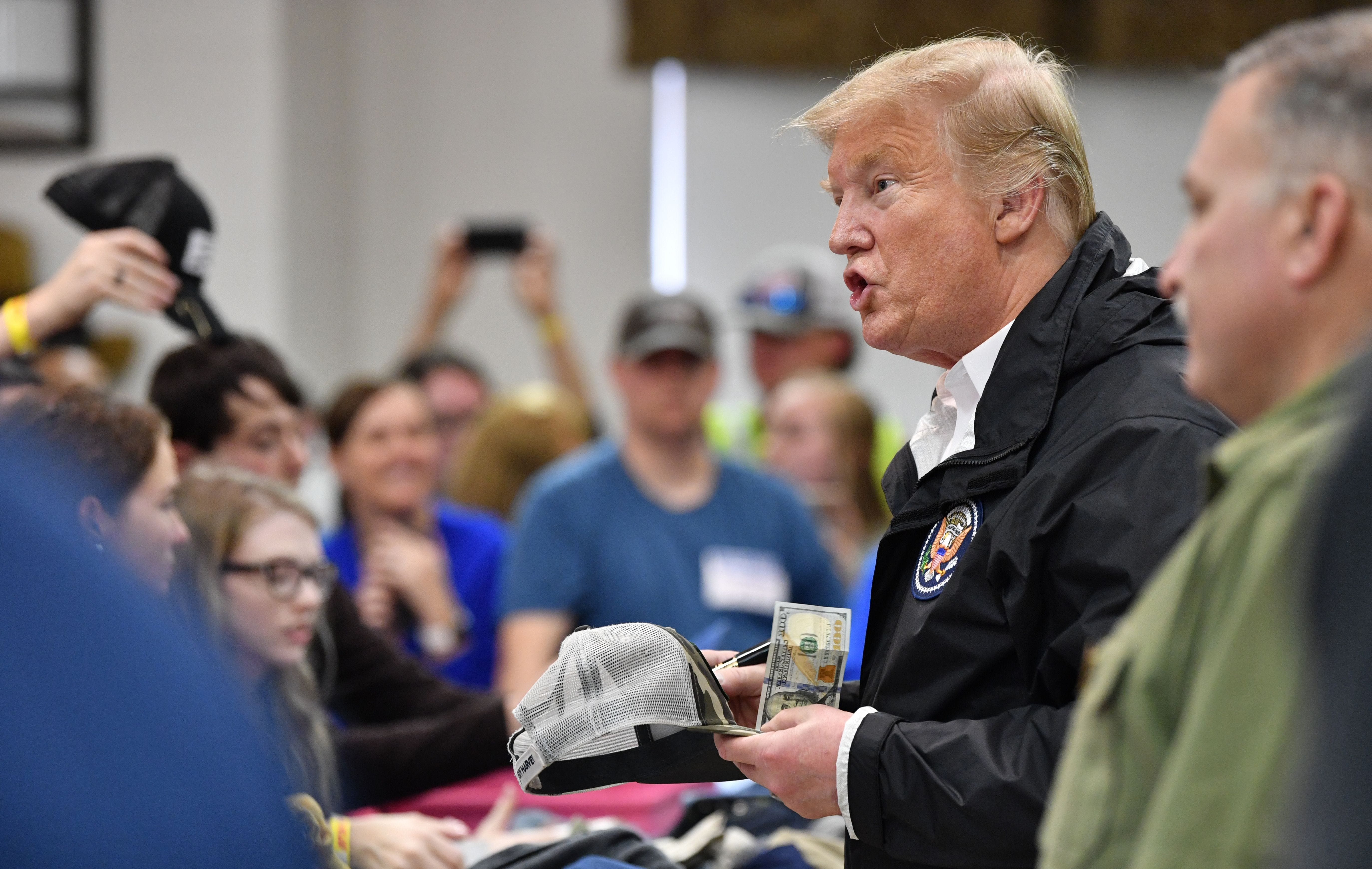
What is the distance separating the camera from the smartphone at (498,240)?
16.5 ft

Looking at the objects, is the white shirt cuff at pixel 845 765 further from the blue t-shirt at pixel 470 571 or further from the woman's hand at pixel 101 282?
the blue t-shirt at pixel 470 571

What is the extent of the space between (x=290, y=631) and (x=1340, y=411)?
171 cm

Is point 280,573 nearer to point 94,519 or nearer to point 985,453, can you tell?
point 94,519

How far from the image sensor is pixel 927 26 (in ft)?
19.1

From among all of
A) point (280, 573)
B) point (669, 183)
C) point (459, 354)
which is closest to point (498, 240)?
point (459, 354)

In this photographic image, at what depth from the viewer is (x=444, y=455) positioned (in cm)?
497

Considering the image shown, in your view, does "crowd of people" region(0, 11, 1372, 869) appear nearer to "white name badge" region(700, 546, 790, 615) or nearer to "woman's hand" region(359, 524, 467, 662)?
"white name badge" region(700, 546, 790, 615)

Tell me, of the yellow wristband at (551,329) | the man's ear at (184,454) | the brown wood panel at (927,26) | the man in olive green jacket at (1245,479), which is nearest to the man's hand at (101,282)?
the man's ear at (184,454)

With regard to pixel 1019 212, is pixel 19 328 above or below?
below

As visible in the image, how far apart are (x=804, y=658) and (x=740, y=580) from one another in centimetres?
178

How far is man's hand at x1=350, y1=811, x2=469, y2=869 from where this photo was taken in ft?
5.79

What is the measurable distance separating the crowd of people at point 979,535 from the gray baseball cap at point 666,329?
361mm

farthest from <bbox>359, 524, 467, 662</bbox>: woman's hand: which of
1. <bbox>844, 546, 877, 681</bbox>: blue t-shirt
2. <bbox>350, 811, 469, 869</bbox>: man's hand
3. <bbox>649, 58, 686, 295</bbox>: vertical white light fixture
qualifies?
<bbox>649, 58, 686, 295</bbox>: vertical white light fixture

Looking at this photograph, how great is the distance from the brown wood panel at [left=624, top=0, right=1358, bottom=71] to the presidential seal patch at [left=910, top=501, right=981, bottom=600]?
456 centimetres
